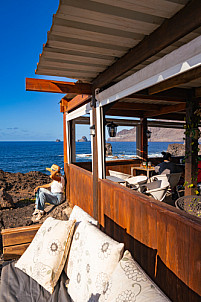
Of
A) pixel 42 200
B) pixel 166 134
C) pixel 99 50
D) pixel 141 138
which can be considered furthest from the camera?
pixel 166 134

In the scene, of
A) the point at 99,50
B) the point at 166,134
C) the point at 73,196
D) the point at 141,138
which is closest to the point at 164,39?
the point at 99,50

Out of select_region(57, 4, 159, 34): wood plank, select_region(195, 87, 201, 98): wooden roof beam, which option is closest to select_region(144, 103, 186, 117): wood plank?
select_region(195, 87, 201, 98): wooden roof beam

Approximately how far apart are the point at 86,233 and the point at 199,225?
924 mm

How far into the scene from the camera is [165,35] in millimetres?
1787

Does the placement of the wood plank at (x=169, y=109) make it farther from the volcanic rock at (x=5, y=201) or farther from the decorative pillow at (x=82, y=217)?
the volcanic rock at (x=5, y=201)

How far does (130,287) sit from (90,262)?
0.47 meters

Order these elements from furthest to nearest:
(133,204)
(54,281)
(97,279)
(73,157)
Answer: (73,157)
(133,204)
(54,281)
(97,279)

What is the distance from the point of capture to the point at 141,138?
7.55 meters

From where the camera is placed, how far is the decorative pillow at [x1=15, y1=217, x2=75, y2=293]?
A: 5.75 feet

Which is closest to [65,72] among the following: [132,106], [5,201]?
[132,106]

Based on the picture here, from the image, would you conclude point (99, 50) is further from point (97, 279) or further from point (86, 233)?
point (97, 279)

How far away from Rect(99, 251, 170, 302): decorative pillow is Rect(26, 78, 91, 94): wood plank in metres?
2.70

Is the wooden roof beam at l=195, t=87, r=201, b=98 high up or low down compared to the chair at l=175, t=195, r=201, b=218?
up

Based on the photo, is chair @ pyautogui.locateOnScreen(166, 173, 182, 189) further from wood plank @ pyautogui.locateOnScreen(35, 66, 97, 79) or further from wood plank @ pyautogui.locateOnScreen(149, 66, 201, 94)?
wood plank @ pyautogui.locateOnScreen(35, 66, 97, 79)
